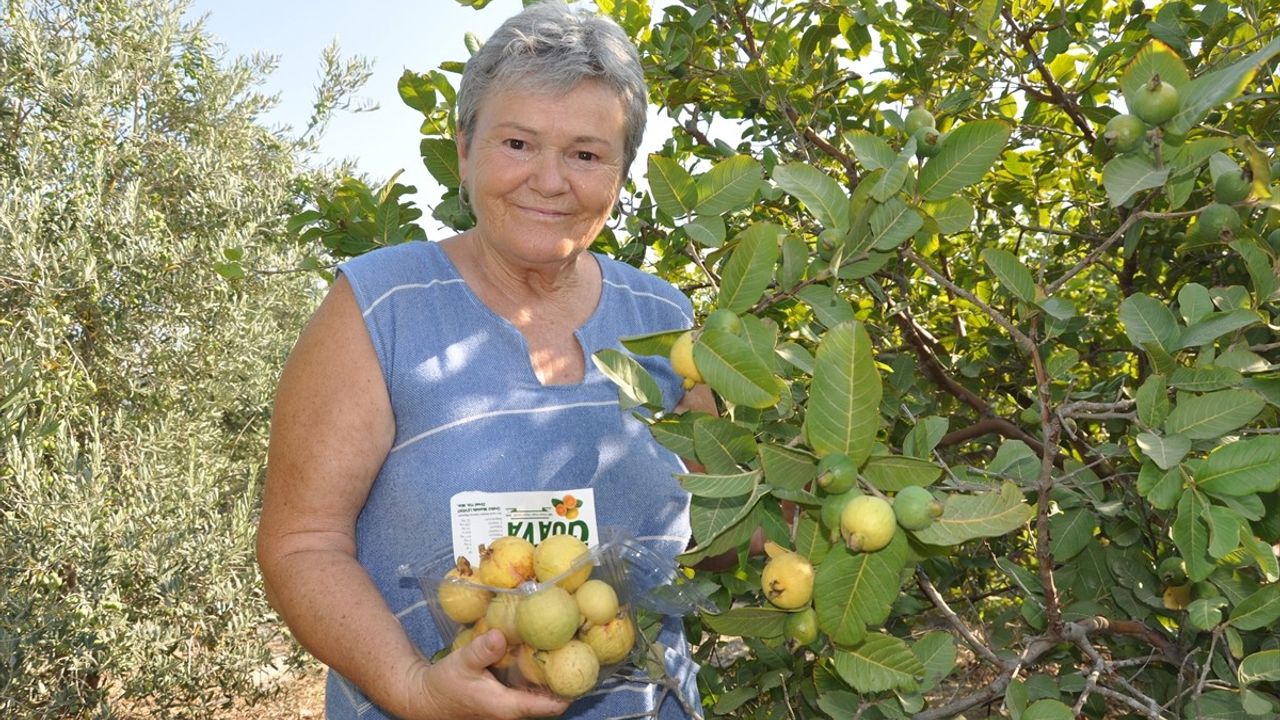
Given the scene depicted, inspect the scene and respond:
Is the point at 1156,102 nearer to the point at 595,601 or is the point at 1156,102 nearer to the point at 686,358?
the point at 686,358

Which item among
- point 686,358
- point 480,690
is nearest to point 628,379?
point 686,358

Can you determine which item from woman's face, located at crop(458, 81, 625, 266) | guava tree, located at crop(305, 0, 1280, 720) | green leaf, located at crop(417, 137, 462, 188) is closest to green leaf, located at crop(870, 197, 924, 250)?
guava tree, located at crop(305, 0, 1280, 720)

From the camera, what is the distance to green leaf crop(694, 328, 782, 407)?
1127 millimetres

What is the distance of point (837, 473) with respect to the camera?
106 cm

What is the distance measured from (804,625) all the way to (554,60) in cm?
99

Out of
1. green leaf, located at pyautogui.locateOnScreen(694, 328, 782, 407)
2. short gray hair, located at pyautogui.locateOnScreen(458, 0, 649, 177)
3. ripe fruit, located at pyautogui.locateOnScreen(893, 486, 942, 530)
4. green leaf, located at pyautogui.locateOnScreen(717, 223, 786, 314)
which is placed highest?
short gray hair, located at pyautogui.locateOnScreen(458, 0, 649, 177)

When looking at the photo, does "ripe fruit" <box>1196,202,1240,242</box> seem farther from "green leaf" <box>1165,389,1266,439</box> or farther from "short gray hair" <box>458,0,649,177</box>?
"short gray hair" <box>458,0,649,177</box>

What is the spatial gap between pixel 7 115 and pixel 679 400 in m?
5.43

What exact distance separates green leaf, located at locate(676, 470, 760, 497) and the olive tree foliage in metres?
3.68

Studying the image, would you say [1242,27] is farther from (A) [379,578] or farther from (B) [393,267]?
(A) [379,578]

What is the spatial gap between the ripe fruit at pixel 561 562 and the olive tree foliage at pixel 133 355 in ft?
11.4

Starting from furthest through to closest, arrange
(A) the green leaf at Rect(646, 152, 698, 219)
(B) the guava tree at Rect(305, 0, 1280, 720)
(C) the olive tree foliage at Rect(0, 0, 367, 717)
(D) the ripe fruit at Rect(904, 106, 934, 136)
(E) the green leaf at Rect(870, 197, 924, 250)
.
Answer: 1. (C) the olive tree foliage at Rect(0, 0, 367, 717)
2. (D) the ripe fruit at Rect(904, 106, 934, 136)
3. (A) the green leaf at Rect(646, 152, 698, 219)
4. (E) the green leaf at Rect(870, 197, 924, 250)
5. (B) the guava tree at Rect(305, 0, 1280, 720)

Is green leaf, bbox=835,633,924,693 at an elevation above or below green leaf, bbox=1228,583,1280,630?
above

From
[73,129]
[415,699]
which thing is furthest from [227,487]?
[415,699]
